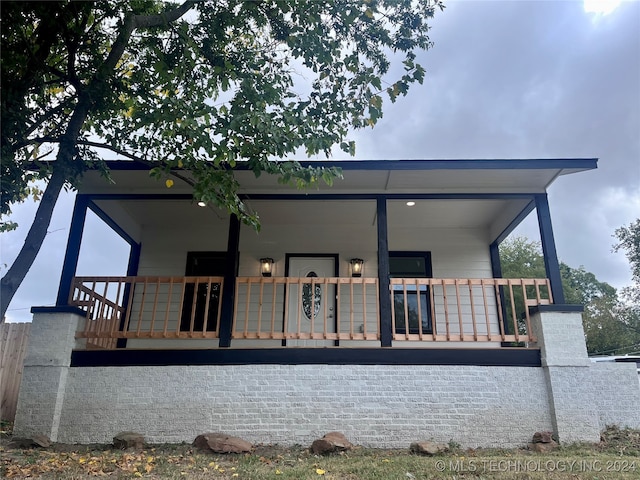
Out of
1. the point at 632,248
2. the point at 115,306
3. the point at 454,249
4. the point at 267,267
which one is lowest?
the point at 115,306

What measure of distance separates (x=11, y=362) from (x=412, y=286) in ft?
21.2

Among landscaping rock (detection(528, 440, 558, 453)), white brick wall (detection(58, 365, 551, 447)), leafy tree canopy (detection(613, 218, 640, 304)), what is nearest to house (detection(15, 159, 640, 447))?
white brick wall (detection(58, 365, 551, 447))

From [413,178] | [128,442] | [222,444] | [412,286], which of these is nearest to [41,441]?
[128,442]

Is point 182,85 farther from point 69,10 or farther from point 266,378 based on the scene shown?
point 266,378

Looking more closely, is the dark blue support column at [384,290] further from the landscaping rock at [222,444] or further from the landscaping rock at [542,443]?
the landscaping rock at [222,444]

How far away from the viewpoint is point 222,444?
4.28 meters

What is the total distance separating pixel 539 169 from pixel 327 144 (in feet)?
9.39

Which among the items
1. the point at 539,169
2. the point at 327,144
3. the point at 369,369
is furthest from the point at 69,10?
the point at 539,169

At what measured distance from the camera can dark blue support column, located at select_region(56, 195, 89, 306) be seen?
17.4ft

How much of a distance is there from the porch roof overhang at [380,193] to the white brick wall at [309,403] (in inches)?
92.4

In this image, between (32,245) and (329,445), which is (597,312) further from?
(32,245)

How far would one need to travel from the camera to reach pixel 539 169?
5219 millimetres

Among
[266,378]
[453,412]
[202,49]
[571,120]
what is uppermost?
[571,120]

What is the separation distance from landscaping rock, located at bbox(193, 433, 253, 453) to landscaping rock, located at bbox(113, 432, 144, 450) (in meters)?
0.59
